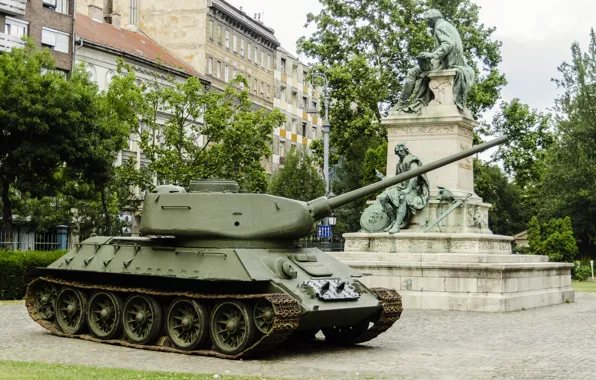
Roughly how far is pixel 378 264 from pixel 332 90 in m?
26.2

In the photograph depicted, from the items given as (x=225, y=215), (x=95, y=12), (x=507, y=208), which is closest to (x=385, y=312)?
(x=225, y=215)

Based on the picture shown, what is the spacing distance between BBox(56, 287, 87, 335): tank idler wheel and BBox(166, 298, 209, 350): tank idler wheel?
1915 millimetres

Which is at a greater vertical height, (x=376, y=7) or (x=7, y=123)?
(x=376, y=7)

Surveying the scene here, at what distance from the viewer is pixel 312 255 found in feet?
47.3

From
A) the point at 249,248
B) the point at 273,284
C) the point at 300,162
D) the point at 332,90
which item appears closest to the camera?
the point at 273,284

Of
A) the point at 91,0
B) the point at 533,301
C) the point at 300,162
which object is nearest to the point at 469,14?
the point at 300,162

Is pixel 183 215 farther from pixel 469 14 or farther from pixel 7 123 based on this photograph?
pixel 469 14

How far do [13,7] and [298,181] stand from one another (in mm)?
17541

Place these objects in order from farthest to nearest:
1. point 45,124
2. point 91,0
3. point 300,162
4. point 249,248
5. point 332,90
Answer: point 91,0 < point 300,162 < point 332,90 < point 45,124 < point 249,248

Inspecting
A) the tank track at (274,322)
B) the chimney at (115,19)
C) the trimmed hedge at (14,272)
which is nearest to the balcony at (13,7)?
the chimney at (115,19)

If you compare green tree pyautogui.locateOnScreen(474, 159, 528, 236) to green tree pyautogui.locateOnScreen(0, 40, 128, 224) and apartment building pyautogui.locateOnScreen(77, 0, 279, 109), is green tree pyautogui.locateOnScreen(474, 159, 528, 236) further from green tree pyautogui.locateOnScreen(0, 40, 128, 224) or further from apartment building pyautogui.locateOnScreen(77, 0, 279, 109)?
green tree pyautogui.locateOnScreen(0, 40, 128, 224)

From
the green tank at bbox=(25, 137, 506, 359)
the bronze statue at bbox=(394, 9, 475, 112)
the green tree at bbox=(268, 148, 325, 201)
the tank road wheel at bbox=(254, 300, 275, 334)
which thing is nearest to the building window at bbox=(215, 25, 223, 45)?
the green tree at bbox=(268, 148, 325, 201)

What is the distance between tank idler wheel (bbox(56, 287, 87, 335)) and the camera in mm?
15203

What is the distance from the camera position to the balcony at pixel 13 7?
46438 millimetres
